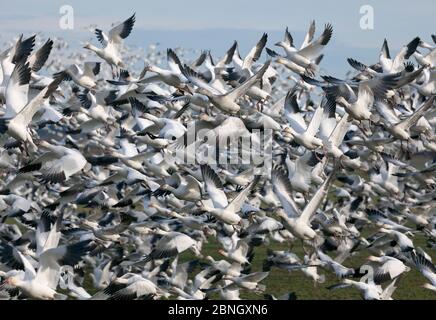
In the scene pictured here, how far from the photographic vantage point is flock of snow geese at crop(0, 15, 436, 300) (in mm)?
15836

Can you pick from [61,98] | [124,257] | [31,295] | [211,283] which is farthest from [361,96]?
[61,98]

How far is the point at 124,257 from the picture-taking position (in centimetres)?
1873

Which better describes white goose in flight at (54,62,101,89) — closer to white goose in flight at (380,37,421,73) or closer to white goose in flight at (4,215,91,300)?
white goose in flight at (380,37,421,73)

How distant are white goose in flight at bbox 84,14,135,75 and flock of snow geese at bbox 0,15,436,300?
0.12 feet

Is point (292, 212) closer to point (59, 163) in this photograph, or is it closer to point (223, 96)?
point (223, 96)

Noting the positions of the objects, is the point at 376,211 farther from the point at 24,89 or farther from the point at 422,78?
the point at 24,89

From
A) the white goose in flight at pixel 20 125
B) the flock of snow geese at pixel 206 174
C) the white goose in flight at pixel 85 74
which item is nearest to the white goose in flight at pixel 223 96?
the flock of snow geese at pixel 206 174

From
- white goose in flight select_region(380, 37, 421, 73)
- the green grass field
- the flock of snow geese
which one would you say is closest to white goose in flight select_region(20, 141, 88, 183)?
the flock of snow geese

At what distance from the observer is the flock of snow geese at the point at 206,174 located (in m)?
15.8

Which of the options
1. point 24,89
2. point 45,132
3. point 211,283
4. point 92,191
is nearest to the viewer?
point 24,89

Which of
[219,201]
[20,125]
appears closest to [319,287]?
[219,201]

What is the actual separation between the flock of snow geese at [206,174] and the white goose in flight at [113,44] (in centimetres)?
4

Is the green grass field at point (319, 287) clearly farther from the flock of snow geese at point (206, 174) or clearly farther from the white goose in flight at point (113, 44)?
the white goose in flight at point (113, 44)

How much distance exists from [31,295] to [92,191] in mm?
5225
